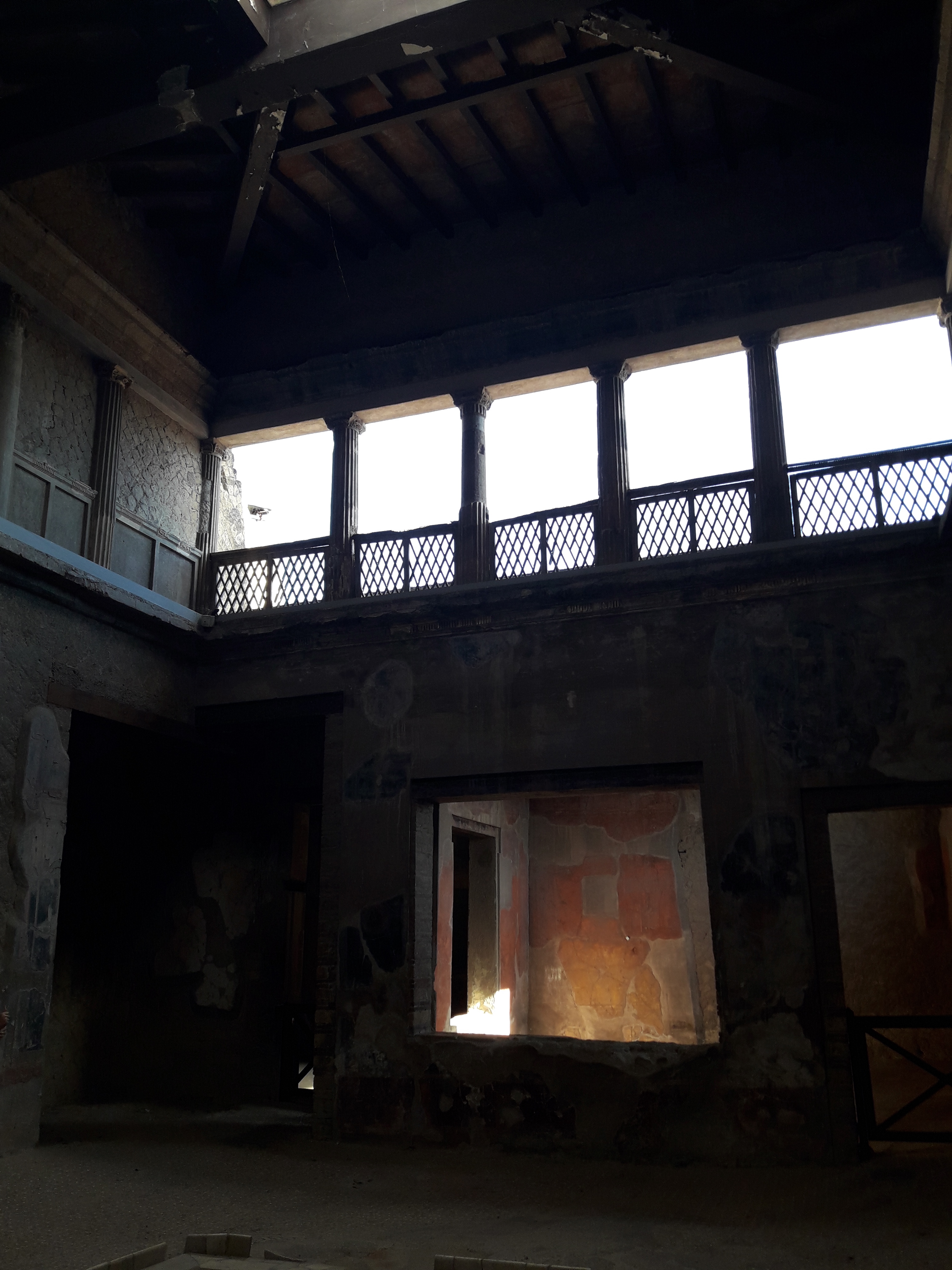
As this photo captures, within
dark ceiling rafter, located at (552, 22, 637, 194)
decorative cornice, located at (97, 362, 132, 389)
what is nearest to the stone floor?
decorative cornice, located at (97, 362, 132, 389)

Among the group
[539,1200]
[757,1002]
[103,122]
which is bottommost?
[539,1200]

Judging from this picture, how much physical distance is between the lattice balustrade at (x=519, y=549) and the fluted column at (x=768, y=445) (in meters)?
1.67

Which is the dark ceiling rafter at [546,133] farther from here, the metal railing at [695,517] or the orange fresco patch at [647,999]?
the orange fresco patch at [647,999]

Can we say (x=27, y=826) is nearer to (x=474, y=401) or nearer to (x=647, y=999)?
(x=474, y=401)

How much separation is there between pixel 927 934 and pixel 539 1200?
18.2 ft

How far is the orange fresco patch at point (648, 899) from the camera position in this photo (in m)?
11.3

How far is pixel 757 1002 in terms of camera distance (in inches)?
261

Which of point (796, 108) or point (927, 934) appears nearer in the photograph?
point (796, 108)

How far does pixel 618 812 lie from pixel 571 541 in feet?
15.3

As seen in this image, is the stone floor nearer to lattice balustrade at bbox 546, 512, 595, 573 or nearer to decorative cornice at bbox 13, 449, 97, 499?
lattice balustrade at bbox 546, 512, 595, 573

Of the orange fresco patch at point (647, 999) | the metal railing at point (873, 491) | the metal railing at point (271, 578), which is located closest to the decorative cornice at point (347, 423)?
the metal railing at point (271, 578)

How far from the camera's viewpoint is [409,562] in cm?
862

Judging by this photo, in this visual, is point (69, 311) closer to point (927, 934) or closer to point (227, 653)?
point (227, 653)

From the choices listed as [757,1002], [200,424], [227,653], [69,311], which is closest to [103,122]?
[69,311]
